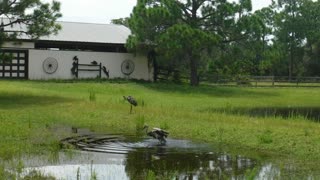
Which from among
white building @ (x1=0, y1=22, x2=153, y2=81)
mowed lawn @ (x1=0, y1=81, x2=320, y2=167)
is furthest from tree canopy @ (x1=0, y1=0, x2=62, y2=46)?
white building @ (x1=0, y1=22, x2=153, y2=81)

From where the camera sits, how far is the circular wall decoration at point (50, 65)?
142ft

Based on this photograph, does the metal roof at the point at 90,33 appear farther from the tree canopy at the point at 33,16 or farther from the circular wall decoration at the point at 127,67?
the tree canopy at the point at 33,16

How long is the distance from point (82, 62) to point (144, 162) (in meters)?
32.9

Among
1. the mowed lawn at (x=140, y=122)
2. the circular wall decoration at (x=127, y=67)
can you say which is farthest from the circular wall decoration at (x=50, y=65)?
the mowed lawn at (x=140, y=122)

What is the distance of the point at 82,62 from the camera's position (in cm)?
4438

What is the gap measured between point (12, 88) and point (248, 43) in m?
21.4

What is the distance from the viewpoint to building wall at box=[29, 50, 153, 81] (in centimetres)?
4288

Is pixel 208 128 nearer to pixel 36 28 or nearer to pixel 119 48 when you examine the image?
pixel 36 28

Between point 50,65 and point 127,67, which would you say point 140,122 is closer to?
point 50,65

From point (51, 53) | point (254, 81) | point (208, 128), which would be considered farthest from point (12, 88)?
point (254, 81)

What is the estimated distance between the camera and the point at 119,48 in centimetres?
4638

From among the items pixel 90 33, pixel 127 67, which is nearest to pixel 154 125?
pixel 127 67

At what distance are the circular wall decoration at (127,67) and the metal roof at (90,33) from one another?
70.0 inches

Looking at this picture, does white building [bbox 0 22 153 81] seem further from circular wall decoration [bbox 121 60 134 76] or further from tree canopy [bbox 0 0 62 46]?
tree canopy [bbox 0 0 62 46]
